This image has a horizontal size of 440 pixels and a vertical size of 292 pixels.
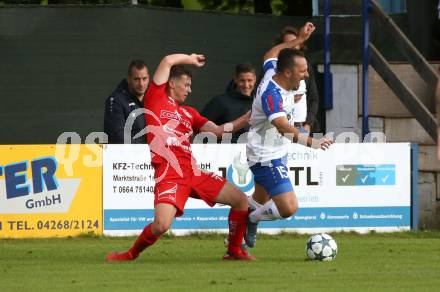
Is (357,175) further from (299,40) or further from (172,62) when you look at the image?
(172,62)

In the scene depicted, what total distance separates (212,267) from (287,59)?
216 centimetres

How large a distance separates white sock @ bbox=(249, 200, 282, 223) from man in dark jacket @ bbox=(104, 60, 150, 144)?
3153 mm

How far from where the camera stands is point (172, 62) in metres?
11.3

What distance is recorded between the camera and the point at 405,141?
17.1 m

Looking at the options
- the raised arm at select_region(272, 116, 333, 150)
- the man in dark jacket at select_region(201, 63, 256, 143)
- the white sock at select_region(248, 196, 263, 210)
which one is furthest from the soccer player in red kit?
the man in dark jacket at select_region(201, 63, 256, 143)

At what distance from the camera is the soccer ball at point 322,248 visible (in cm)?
1161

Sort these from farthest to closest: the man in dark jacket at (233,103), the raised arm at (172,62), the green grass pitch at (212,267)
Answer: the man in dark jacket at (233,103) < the raised arm at (172,62) < the green grass pitch at (212,267)

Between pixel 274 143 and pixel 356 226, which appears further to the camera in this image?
pixel 356 226

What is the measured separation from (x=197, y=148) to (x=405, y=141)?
11.8 feet

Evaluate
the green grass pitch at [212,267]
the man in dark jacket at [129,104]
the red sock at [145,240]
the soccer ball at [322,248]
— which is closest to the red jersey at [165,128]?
the red sock at [145,240]

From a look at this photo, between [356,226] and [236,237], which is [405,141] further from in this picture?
[236,237]

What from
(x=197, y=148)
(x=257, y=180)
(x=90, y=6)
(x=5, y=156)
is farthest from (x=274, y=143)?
(x=90, y=6)

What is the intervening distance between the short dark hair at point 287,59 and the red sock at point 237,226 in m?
1.49

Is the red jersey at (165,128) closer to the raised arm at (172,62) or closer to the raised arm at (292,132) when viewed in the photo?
the raised arm at (172,62)
